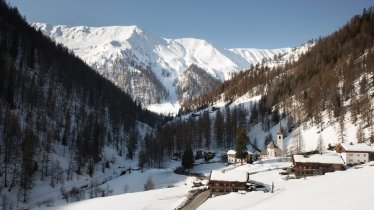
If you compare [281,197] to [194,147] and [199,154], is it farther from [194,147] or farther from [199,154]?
A: [194,147]

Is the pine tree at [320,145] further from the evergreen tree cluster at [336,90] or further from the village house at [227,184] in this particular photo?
the village house at [227,184]

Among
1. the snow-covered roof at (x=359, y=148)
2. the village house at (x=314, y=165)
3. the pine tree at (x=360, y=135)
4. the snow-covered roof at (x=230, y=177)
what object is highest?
the pine tree at (x=360, y=135)

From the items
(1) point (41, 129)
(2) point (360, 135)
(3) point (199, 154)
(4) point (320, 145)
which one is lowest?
(3) point (199, 154)

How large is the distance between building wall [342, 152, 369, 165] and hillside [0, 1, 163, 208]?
7637 centimetres

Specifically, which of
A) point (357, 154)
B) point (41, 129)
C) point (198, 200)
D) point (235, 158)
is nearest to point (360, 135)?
point (357, 154)

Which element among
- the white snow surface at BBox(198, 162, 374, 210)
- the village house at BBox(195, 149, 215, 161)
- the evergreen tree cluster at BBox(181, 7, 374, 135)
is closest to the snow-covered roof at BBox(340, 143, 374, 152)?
the white snow surface at BBox(198, 162, 374, 210)

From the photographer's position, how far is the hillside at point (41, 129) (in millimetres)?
102500

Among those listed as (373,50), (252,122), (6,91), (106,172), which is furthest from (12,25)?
(373,50)

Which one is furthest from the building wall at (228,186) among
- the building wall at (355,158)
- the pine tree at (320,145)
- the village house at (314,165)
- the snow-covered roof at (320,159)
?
the pine tree at (320,145)

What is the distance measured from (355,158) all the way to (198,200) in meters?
49.5

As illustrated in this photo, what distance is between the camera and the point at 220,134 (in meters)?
170

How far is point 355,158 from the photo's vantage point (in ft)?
310

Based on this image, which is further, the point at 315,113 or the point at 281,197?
the point at 315,113

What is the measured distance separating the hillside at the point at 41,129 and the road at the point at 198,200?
44.4 m
